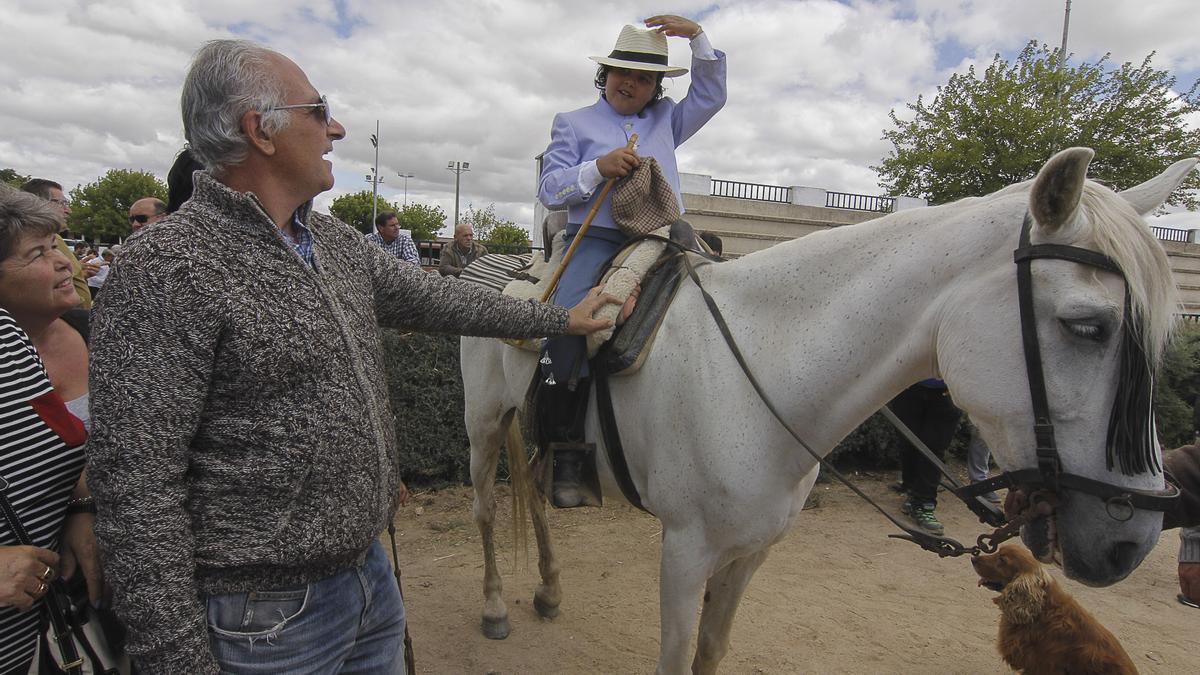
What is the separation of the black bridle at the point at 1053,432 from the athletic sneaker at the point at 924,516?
4.22 meters

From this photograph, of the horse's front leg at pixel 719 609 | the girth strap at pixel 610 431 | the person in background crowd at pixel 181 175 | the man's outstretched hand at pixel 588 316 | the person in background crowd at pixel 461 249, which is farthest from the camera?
the person in background crowd at pixel 461 249

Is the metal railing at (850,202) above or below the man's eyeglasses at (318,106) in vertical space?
above

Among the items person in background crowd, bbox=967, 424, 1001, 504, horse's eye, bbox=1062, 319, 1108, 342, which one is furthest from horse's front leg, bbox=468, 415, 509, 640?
person in background crowd, bbox=967, 424, 1001, 504

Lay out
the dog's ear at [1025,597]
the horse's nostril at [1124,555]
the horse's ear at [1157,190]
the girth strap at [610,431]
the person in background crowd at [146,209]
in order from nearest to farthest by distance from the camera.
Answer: the horse's nostril at [1124,555] < the horse's ear at [1157,190] < the girth strap at [610,431] < the dog's ear at [1025,597] < the person in background crowd at [146,209]

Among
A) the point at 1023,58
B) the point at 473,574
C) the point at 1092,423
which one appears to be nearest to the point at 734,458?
the point at 1092,423

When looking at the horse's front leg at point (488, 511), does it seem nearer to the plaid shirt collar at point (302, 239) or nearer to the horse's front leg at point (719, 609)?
the horse's front leg at point (719, 609)

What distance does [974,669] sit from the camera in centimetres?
355

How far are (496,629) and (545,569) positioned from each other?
0.42m

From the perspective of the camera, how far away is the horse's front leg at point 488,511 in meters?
3.72

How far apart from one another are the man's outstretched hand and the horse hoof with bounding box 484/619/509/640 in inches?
93.3

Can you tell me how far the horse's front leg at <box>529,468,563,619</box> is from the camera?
396 cm

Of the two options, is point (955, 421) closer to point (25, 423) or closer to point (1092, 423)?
point (1092, 423)

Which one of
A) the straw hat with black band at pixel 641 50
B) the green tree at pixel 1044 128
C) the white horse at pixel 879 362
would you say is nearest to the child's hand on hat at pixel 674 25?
the straw hat with black band at pixel 641 50

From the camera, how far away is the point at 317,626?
1430mm
